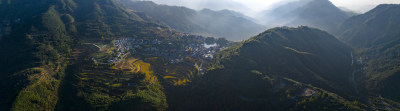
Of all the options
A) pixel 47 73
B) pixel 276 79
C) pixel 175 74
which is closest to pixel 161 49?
pixel 175 74

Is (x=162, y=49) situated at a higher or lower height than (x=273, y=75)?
higher

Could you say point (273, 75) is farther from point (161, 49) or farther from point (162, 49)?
point (161, 49)

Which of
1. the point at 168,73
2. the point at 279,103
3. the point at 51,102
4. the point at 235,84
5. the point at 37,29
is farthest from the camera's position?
the point at 37,29

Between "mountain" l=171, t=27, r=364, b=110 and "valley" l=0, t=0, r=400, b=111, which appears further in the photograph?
"mountain" l=171, t=27, r=364, b=110

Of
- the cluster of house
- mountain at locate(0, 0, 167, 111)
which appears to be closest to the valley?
mountain at locate(0, 0, 167, 111)

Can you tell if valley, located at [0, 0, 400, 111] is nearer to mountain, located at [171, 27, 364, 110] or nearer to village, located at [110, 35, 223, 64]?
mountain, located at [171, 27, 364, 110]

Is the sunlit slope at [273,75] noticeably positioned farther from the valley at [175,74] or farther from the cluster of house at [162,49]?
the cluster of house at [162,49]

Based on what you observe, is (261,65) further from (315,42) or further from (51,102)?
(51,102)

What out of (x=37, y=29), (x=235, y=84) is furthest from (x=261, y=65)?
(x=37, y=29)

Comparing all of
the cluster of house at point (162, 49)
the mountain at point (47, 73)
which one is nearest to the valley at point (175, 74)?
the mountain at point (47, 73)
